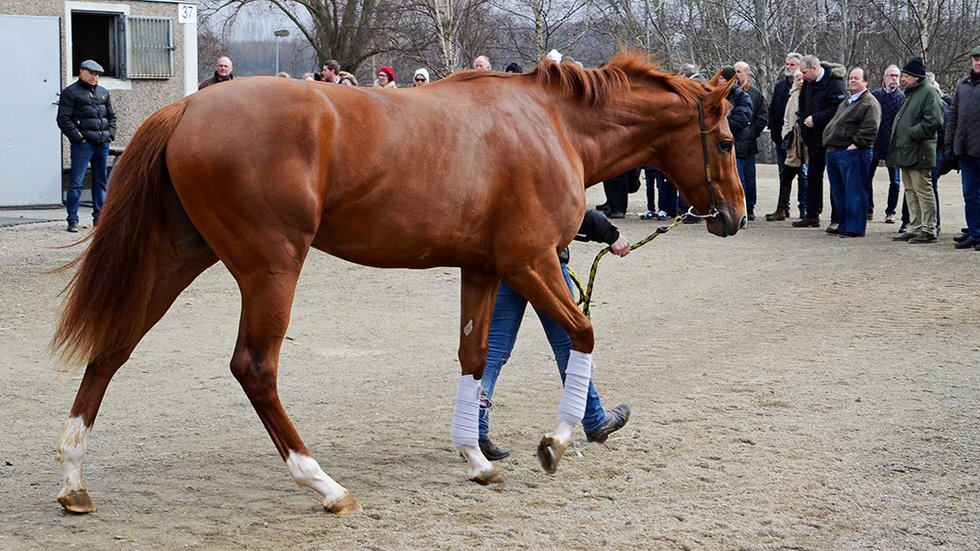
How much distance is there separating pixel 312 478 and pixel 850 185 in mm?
10547

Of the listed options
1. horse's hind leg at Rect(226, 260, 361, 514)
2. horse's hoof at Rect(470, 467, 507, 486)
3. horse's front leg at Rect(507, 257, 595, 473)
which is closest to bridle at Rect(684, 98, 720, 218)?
horse's front leg at Rect(507, 257, 595, 473)

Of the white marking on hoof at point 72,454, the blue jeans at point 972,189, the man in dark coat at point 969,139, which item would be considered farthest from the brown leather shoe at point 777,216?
the white marking on hoof at point 72,454

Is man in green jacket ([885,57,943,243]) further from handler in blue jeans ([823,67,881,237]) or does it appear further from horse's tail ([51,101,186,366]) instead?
horse's tail ([51,101,186,366])

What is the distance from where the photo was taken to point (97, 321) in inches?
175

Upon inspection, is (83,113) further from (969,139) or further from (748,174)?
(969,139)

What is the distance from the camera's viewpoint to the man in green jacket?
1278 centimetres

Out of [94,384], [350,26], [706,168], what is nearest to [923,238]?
[706,168]

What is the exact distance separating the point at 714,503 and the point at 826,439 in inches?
46.9

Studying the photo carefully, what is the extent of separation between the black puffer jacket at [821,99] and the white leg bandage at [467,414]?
1023 centimetres

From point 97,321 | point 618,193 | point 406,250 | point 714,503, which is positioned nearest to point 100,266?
point 97,321

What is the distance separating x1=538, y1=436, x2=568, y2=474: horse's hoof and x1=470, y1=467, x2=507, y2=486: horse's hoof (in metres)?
0.21

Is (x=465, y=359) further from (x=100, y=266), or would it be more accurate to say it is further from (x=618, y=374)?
(x=618, y=374)

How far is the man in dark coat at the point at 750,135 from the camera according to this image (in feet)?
48.9

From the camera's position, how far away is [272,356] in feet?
14.4
